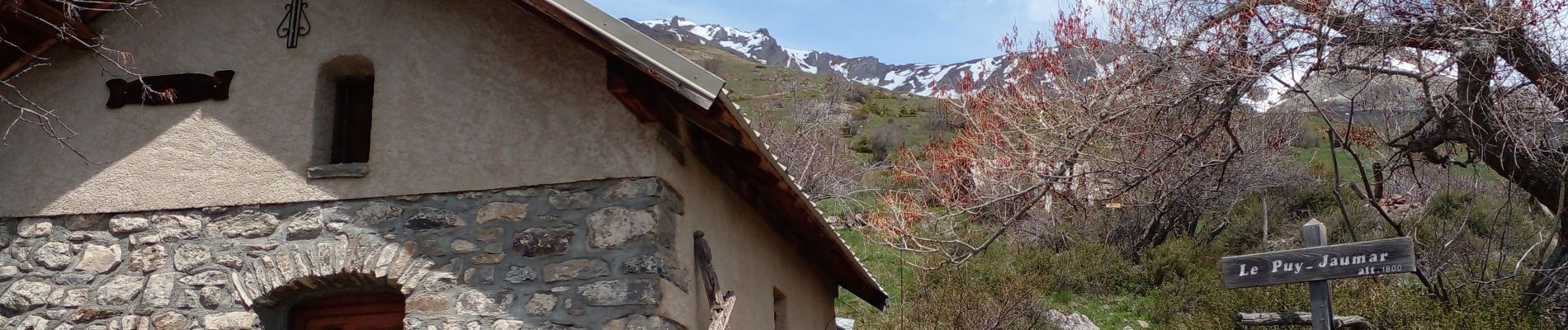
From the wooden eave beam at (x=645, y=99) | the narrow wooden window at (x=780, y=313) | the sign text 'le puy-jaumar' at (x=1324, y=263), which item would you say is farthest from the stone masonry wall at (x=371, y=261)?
the sign text 'le puy-jaumar' at (x=1324, y=263)

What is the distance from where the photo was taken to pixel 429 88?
5625 mm

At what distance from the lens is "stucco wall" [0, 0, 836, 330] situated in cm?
543

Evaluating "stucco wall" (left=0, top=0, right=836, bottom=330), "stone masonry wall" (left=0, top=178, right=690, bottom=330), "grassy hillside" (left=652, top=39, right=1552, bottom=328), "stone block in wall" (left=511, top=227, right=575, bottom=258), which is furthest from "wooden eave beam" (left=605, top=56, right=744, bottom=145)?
"grassy hillside" (left=652, top=39, right=1552, bottom=328)

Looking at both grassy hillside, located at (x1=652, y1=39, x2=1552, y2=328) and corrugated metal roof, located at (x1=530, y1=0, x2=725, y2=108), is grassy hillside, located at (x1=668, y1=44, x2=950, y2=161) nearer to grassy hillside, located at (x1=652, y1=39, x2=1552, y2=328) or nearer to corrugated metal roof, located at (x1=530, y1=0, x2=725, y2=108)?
grassy hillside, located at (x1=652, y1=39, x2=1552, y2=328)

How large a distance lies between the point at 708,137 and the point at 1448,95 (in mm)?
5618

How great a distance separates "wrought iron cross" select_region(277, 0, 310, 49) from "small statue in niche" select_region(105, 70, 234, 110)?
1.15 ft

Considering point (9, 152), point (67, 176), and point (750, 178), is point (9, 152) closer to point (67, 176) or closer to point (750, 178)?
point (67, 176)

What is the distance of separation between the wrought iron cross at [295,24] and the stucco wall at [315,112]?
0.13 ft

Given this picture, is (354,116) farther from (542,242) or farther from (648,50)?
(648,50)

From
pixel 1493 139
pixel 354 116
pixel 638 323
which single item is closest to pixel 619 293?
pixel 638 323

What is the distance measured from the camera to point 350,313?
5785mm

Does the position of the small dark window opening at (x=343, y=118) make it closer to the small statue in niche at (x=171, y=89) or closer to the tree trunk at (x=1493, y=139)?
the small statue in niche at (x=171, y=89)

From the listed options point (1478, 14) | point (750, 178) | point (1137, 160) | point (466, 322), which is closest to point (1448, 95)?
point (1478, 14)

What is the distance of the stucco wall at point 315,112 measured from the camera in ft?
17.8
